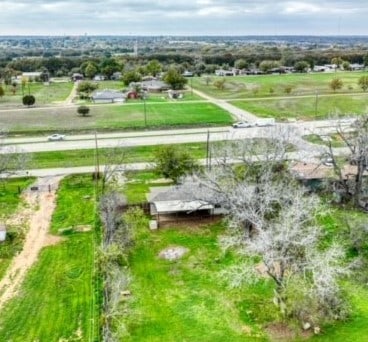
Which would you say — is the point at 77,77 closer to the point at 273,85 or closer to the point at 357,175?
the point at 273,85

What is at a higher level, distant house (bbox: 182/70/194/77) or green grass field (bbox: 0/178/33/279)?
distant house (bbox: 182/70/194/77)

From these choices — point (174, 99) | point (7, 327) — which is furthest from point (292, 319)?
point (174, 99)

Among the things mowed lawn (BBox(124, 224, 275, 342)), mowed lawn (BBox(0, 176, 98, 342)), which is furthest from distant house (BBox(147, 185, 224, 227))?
mowed lawn (BBox(0, 176, 98, 342))

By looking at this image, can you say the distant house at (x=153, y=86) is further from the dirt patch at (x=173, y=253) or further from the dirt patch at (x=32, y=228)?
the dirt patch at (x=173, y=253)

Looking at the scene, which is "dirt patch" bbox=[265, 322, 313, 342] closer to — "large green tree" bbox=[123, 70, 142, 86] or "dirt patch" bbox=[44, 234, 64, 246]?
"dirt patch" bbox=[44, 234, 64, 246]

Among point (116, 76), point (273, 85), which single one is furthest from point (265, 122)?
point (116, 76)

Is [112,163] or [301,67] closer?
[112,163]

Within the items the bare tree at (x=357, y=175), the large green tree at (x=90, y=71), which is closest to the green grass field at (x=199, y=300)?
the bare tree at (x=357, y=175)
